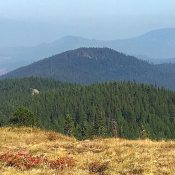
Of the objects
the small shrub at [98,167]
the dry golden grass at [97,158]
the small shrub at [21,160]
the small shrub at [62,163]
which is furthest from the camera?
the small shrub at [21,160]

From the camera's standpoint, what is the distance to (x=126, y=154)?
2689 cm

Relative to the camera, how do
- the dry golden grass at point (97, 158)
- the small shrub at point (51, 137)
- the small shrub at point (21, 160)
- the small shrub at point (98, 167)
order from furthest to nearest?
1. the small shrub at point (51, 137)
2. the small shrub at point (21, 160)
3. the small shrub at point (98, 167)
4. the dry golden grass at point (97, 158)

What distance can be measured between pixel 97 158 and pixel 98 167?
2.24 m

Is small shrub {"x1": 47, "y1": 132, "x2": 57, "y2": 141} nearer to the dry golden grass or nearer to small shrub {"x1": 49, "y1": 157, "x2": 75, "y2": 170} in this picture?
the dry golden grass

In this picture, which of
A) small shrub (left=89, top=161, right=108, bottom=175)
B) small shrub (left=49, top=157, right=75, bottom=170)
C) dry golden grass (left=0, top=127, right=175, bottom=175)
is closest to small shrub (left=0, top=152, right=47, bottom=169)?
dry golden grass (left=0, top=127, right=175, bottom=175)

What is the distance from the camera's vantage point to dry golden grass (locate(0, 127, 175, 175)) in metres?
23.3

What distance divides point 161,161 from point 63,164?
18.9 ft

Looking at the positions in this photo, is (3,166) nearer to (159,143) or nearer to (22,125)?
(159,143)

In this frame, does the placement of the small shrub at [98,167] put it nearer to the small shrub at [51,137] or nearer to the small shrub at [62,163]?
the small shrub at [62,163]

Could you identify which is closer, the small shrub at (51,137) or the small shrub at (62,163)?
the small shrub at (62,163)

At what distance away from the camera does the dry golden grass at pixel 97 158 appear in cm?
2328

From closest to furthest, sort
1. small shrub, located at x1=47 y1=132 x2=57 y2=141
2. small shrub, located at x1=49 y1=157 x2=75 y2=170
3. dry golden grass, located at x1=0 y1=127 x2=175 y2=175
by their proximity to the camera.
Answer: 1. dry golden grass, located at x1=0 y1=127 x2=175 y2=175
2. small shrub, located at x1=49 y1=157 x2=75 y2=170
3. small shrub, located at x1=47 y1=132 x2=57 y2=141

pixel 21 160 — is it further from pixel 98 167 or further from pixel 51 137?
pixel 51 137

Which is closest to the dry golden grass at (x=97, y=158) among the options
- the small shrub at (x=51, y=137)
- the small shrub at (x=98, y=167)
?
the small shrub at (x=98, y=167)
